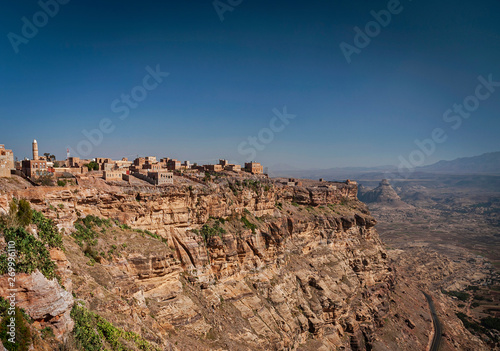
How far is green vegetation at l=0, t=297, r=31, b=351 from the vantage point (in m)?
11.6

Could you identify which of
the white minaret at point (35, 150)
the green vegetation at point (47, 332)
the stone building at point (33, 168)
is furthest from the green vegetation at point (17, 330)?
the white minaret at point (35, 150)

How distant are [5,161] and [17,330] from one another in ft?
69.6

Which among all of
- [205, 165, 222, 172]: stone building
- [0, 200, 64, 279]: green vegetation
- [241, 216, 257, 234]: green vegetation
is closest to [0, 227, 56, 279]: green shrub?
[0, 200, 64, 279]: green vegetation

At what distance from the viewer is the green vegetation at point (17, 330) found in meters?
11.6

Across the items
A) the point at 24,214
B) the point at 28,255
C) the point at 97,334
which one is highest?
the point at 24,214

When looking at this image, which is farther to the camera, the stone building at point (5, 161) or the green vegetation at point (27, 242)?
the stone building at point (5, 161)

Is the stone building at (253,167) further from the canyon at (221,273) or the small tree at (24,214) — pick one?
the small tree at (24,214)

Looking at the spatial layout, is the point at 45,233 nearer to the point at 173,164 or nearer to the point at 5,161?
the point at 5,161

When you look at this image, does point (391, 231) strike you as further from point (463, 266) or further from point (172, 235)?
point (172, 235)

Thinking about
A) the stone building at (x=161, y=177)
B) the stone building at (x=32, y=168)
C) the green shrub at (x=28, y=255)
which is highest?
the stone building at (x=32, y=168)

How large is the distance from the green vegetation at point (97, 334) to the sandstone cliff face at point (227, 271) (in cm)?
137

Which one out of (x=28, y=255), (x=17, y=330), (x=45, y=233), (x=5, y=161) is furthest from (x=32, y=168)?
(x=17, y=330)

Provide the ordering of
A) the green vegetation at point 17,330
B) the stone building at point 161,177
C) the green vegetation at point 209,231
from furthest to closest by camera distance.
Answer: the stone building at point 161,177 → the green vegetation at point 209,231 → the green vegetation at point 17,330

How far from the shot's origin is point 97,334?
16750mm
